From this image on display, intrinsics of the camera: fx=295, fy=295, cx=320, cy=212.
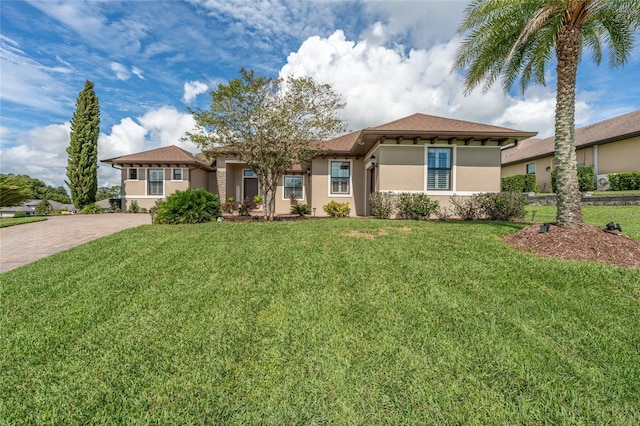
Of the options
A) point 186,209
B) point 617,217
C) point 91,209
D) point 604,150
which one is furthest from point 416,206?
point 91,209

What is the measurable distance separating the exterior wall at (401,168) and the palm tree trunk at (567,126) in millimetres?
5790

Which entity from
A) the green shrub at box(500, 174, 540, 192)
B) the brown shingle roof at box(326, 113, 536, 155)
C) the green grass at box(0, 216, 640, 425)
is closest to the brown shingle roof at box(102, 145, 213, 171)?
the brown shingle roof at box(326, 113, 536, 155)

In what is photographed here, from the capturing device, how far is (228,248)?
6.14 m

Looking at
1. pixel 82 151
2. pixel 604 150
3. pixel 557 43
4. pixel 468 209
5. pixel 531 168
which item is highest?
pixel 82 151

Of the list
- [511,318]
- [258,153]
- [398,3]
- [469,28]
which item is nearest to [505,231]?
[511,318]

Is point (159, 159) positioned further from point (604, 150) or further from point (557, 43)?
point (604, 150)

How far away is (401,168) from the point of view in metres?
12.0

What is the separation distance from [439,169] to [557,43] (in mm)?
6092

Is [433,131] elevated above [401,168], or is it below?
above

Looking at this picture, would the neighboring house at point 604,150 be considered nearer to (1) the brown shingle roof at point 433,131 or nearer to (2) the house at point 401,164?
(1) the brown shingle roof at point 433,131

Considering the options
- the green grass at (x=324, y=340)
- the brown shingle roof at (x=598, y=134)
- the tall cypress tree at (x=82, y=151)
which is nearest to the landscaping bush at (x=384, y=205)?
the green grass at (x=324, y=340)

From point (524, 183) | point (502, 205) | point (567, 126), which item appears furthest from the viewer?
point (524, 183)

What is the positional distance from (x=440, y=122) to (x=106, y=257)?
41.4ft

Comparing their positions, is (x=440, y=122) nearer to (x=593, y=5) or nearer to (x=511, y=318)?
(x=593, y=5)
